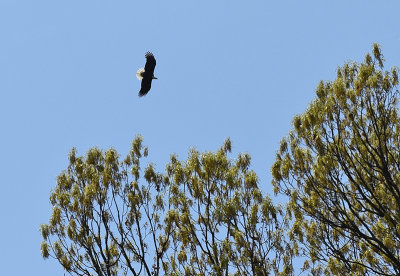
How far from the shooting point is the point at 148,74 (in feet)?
66.2

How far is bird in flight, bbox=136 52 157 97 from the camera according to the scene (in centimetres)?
1992

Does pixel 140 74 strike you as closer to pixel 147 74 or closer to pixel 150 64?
pixel 147 74

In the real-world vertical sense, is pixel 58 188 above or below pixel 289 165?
above

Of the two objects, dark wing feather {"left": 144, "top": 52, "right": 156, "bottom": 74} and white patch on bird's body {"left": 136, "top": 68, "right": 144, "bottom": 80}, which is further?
white patch on bird's body {"left": 136, "top": 68, "right": 144, "bottom": 80}

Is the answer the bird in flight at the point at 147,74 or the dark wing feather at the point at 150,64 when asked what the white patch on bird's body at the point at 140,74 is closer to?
the bird in flight at the point at 147,74

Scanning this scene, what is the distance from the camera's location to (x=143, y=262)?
56.9 ft

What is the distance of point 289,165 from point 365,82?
268 centimetres

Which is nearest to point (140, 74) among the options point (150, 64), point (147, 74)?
point (147, 74)

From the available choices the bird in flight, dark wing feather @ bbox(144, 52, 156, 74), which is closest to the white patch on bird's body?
the bird in flight

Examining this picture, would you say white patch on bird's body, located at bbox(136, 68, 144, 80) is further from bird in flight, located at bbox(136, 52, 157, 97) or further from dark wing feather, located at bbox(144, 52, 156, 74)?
dark wing feather, located at bbox(144, 52, 156, 74)

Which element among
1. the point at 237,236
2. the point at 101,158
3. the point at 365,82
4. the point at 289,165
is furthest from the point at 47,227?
the point at 365,82

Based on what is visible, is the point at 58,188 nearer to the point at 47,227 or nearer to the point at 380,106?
the point at 47,227

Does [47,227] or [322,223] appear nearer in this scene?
[322,223]

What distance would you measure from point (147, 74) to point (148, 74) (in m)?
0.03
